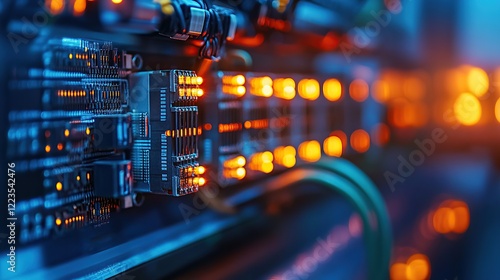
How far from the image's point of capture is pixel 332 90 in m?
1.60

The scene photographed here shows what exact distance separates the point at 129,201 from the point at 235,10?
0.41 m

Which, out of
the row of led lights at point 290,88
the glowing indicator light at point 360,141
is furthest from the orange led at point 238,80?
the glowing indicator light at point 360,141

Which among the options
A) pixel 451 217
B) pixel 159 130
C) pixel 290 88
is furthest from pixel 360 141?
pixel 159 130

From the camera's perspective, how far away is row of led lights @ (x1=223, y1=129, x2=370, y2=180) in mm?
1044

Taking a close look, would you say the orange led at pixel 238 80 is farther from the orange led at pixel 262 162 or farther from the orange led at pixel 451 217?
the orange led at pixel 451 217

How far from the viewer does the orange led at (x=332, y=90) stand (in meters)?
1.56

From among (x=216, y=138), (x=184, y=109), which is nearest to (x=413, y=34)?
(x=216, y=138)

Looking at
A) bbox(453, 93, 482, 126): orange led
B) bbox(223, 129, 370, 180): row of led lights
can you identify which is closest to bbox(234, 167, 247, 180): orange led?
bbox(223, 129, 370, 180): row of led lights

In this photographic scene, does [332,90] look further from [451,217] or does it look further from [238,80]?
[238,80]

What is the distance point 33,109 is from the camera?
1.93 ft

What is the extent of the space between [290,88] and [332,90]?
319 mm

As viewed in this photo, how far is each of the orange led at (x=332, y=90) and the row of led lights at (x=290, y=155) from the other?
4.4 inches

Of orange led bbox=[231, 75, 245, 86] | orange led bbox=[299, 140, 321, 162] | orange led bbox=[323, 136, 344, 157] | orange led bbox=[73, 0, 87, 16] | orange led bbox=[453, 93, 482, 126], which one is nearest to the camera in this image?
orange led bbox=[73, 0, 87, 16]

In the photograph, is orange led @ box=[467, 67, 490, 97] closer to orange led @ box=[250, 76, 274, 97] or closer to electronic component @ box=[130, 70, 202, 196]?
orange led @ box=[250, 76, 274, 97]
